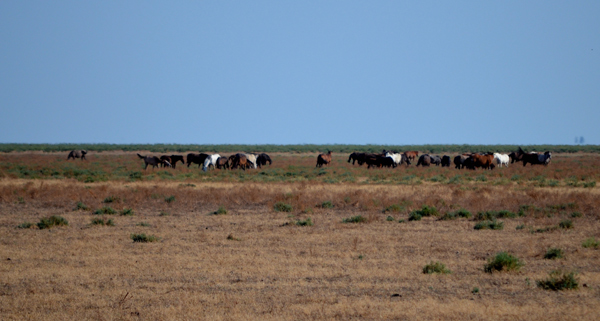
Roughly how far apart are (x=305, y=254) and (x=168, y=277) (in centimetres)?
326

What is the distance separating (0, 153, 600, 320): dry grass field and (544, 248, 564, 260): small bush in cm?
10

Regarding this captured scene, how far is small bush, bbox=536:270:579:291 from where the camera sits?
28.6ft

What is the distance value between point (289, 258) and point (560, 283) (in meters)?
5.14

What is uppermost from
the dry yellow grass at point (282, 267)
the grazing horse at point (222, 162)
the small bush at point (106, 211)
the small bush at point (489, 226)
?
the grazing horse at point (222, 162)

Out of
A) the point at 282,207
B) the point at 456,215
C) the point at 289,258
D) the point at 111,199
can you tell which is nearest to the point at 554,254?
the point at 289,258

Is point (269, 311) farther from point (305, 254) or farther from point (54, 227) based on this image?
point (54, 227)

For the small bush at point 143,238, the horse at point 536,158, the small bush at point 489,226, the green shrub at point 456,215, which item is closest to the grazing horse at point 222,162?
the horse at point 536,158

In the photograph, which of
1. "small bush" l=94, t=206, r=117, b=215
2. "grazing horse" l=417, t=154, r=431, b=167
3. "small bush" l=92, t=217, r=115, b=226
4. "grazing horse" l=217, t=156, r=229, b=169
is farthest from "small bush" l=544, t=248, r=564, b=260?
"grazing horse" l=417, t=154, r=431, b=167

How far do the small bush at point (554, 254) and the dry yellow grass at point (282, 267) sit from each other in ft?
0.66

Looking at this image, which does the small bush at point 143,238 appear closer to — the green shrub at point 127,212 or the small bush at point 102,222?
the small bush at point 102,222

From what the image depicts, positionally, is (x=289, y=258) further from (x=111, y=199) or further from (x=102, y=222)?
(x=111, y=199)

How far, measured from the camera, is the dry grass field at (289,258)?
7844 mm

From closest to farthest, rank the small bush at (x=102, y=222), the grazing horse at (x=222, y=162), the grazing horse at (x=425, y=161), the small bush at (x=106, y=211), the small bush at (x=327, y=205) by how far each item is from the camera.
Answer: the small bush at (x=102, y=222) < the small bush at (x=106, y=211) < the small bush at (x=327, y=205) < the grazing horse at (x=222, y=162) < the grazing horse at (x=425, y=161)

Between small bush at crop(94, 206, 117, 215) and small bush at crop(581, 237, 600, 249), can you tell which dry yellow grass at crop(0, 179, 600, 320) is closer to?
small bush at crop(581, 237, 600, 249)
